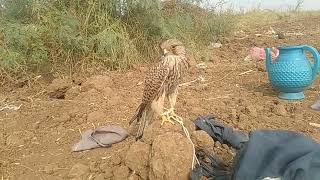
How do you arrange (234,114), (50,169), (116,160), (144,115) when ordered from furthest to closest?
(234,114)
(144,115)
(50,169)
(116,160)

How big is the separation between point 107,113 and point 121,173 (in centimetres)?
184

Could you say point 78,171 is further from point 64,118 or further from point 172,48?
point 64,118

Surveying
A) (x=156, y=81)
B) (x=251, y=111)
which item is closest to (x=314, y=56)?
(x=251, y=111)

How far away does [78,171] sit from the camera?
Answer: 11.7 ft

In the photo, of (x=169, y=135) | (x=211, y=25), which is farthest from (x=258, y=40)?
(x=169, y=135)

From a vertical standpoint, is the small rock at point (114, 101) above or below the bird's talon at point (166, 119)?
below

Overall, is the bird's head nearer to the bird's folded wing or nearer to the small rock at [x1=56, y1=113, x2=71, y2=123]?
the bird's folded wing

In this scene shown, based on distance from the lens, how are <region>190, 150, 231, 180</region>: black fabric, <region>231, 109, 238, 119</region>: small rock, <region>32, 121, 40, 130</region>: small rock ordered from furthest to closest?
<region>32, 121, 40, 130</region>: small rock
<region>231, 109, 238, 119</region>: small rock
<region>190, 150, 231, 180</region>: black fabric

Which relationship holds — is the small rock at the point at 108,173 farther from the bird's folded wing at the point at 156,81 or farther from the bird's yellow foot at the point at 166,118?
the bird's folded wing at the point at 156,81

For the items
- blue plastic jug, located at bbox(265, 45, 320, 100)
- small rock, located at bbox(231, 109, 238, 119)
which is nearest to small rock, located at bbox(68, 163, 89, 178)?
small rock, located at bbox(231, 109, 238, 119)

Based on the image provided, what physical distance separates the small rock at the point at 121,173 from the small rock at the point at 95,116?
1.60 meters

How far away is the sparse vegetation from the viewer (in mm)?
6637

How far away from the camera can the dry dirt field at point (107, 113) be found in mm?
3646

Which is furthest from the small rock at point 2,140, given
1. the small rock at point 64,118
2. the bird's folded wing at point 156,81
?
the bird's folded wing at point 156,81
